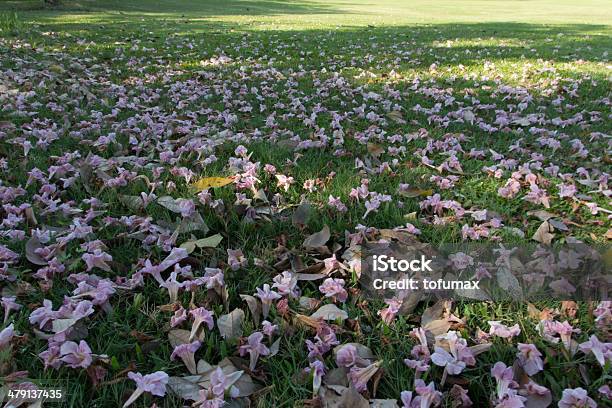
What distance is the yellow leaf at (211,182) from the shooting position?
3463mm

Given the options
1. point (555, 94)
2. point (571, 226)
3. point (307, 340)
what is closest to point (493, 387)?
point (307, 340)

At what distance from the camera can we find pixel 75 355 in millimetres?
1882

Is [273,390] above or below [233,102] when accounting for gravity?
below

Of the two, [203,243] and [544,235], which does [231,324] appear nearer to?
[203,243]

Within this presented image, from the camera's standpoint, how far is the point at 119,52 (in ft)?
32.4

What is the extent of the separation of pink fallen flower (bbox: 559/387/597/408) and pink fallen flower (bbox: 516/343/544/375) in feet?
0.60

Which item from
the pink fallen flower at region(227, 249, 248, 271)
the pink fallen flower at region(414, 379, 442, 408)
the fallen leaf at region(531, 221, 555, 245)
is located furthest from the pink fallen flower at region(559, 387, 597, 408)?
the pink fallen flower at region(227, 249, 248, 271)

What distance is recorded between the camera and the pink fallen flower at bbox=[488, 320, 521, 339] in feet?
6.72

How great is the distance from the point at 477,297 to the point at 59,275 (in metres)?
2.18

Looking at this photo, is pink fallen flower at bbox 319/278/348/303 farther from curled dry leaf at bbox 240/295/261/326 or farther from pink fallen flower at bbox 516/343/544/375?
pink fallen flower at bbox 516/343/544/375

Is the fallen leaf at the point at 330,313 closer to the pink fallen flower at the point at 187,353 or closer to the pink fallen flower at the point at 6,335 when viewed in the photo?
the pink fallen flower at the point at 187,353

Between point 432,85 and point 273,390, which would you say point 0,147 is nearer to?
point 273,390
